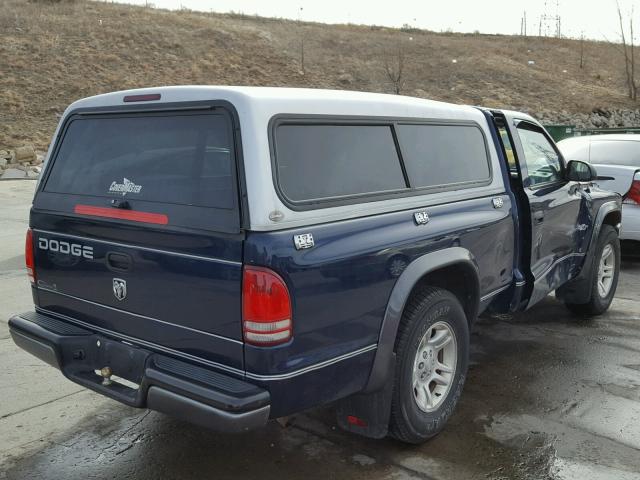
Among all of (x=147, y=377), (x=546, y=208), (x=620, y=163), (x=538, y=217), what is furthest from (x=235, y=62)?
(x=147, y=377)

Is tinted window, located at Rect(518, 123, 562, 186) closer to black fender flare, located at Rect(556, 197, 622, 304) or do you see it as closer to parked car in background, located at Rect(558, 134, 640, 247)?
black fender flare, located at Rect(556, 197, 622, 304)

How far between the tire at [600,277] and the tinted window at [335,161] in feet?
9.90

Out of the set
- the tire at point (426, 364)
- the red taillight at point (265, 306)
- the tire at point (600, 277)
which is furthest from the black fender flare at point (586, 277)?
the red taillight at point (265, 306)

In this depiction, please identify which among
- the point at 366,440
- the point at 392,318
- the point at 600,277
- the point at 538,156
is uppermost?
the point at 538,156

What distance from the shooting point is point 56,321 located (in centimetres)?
362

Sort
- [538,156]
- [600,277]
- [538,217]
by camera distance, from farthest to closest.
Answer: [600,277] → [538,156] → [538,217]

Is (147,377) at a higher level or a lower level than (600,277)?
higher

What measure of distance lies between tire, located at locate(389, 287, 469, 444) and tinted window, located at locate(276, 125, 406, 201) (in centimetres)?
68

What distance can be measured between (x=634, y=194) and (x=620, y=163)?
2.38 feet

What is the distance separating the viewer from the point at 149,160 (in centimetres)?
323

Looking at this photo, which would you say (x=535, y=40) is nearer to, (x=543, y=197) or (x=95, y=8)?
(x=95, y=8)

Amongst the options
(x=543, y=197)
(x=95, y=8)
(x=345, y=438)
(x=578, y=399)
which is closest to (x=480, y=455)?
(x=345, y=438)

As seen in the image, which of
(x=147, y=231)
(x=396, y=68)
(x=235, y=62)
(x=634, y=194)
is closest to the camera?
(x=147, y=231)

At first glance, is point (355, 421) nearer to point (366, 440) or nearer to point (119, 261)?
point (366, 440)
